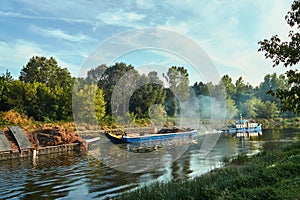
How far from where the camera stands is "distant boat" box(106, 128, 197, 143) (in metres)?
33.8

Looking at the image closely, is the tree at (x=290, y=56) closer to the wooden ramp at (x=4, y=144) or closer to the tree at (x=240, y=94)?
the wooden ramp at (x=4, y=144)

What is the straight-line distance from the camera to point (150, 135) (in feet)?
120

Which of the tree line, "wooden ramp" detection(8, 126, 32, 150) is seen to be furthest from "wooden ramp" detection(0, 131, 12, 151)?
the tree line

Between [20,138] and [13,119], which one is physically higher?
[13,119]

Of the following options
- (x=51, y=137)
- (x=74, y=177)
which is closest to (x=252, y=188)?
(x=74, y=177)

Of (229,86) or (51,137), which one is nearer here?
(51,137)

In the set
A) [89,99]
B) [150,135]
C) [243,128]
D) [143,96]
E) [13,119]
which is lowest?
[150,135]

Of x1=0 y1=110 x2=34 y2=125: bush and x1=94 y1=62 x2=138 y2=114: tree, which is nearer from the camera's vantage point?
x1=94 y1=62 x2=138 y2=114: tree

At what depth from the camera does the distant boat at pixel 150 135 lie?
33.8 meters

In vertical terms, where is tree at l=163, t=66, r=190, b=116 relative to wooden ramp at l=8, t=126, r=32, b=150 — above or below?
above

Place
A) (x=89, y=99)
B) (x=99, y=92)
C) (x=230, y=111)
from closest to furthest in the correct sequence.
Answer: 1. (x=89, y=99)
2. (x=99, y=92)
3. (x=230, y=111)

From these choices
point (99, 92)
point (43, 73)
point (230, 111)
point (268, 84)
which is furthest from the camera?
point (268, 84)

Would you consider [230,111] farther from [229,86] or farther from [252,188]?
[252,188]

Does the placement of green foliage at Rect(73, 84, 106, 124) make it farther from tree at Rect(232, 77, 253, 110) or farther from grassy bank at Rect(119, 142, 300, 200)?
tree at Rect(232, 77, 253, 110)
